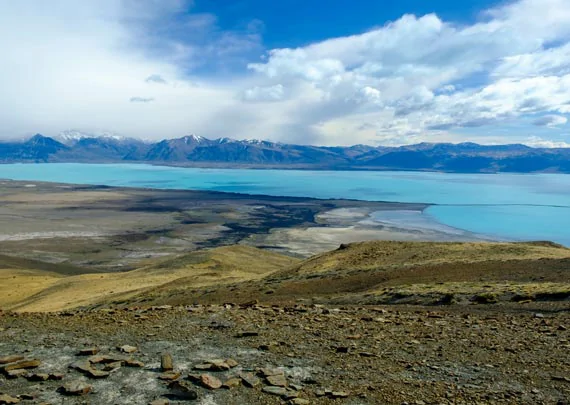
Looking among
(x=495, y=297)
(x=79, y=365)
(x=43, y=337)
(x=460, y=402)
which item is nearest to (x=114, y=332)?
(x=43, y=337)

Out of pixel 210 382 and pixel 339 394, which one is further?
pixel 210 382

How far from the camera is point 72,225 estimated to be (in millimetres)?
91938

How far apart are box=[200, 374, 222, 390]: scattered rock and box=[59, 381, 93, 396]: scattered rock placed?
2006 mm

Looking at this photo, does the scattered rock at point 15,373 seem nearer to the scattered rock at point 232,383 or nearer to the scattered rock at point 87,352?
the scattered rock at point 87,352

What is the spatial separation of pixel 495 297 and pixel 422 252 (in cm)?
1494

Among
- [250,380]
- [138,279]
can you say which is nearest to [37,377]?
[250,380]

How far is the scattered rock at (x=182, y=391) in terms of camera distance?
7974 mm

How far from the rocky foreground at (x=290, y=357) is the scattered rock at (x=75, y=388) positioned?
27mm

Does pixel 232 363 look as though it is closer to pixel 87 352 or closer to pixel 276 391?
pixel 276 391

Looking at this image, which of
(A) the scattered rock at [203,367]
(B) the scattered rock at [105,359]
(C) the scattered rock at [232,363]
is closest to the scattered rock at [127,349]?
(B) the scattered rock at [105,359]

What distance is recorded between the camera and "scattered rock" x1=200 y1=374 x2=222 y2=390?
8305mm

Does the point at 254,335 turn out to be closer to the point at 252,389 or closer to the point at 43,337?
the point at 252,389

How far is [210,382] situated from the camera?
8422 millimetres

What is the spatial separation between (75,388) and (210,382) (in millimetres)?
2394
